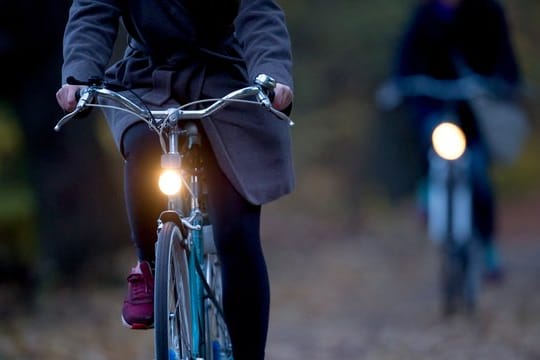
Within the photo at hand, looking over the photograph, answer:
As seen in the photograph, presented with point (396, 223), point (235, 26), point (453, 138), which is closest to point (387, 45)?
point (396, 223)

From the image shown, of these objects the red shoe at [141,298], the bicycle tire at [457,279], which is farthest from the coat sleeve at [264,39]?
the bicycle tire at [457,279]

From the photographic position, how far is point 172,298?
3.64 meters

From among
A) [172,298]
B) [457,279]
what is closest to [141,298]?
[172,298]

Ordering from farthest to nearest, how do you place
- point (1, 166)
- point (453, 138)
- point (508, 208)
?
point (508, 208) < point (1, 166) < point (453, 138)

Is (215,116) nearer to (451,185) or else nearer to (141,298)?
(141,298)

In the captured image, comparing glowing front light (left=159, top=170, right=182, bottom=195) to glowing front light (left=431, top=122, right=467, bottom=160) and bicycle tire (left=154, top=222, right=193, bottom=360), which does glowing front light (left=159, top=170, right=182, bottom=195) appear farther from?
glowing front light (left=431, top=122, right=467, bottom=160)

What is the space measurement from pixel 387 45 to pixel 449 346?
7.28m

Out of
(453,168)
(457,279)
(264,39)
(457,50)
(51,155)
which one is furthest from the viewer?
(51,155)

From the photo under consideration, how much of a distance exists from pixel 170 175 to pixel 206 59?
49 centimetres

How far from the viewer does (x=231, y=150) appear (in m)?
3.95

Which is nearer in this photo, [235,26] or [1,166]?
[235,26]

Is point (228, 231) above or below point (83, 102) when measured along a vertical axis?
below

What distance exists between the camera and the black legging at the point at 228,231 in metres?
3.82

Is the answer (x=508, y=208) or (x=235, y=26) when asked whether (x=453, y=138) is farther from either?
(x=508, y=208)
